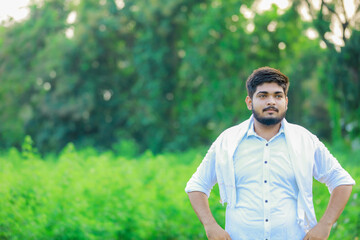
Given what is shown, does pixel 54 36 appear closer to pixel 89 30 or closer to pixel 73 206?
pixel 89 30

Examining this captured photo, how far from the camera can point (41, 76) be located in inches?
1202

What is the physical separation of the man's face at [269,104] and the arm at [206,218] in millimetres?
585

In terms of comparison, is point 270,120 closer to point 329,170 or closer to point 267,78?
point 267,78

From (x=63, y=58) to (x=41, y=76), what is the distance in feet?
5.83

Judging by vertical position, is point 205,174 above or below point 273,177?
above

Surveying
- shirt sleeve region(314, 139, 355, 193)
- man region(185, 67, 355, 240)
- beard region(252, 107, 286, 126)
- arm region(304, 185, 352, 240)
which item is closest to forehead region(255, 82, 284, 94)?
man region(185, 67, 355, 240)

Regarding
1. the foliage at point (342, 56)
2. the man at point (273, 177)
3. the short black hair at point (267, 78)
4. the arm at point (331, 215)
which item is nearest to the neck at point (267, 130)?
the man at point (273, 177)

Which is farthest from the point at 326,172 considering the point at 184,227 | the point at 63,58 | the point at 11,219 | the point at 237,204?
the point at 63,58

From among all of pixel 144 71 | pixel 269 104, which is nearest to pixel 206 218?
pixel 269 104

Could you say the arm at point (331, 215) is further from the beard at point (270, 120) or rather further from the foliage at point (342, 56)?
the foliage at point (342, 56)

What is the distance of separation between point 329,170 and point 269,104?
19.9 inches

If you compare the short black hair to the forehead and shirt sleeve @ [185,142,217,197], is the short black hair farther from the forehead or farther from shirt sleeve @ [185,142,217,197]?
shirt sleeve @ [185,142,217,197]

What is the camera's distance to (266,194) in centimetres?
276

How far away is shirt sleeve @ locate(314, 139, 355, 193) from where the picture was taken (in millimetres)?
2756
